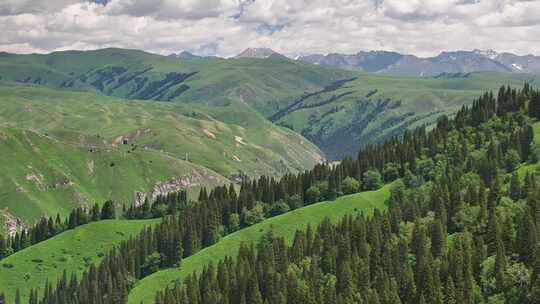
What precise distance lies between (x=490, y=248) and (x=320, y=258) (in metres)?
48.7

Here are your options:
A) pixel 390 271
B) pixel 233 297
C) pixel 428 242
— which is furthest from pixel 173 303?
pixel 428 242

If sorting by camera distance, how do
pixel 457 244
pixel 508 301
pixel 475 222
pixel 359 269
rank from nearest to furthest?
pixel 508 301, pixel 457 244, pixel 359 269, pixel 475 222

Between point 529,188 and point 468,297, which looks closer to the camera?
point 468,297

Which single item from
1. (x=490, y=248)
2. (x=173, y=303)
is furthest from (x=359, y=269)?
(x=173, y=303)

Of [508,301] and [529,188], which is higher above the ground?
[529,188]

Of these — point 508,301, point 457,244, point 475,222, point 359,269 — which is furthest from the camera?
point 475,222

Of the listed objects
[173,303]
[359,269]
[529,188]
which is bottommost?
[173,303]

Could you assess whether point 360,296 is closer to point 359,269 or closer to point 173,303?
point 359,269

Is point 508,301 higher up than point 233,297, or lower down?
higher up

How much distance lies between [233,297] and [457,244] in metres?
65.2

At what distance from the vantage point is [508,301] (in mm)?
149250

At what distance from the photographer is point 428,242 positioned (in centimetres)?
18338

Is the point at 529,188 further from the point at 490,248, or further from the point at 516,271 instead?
the point at 516,271

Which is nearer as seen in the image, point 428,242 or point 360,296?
point 360,296
